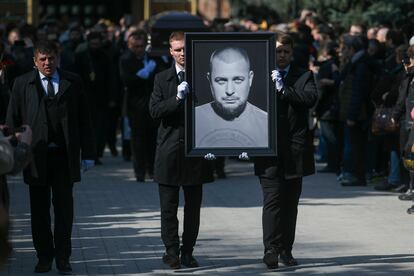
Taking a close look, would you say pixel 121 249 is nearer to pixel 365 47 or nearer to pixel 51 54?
pixel 51 54

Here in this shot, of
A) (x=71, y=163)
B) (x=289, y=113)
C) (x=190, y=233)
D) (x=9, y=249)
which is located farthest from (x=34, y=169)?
(x=9, y=249)

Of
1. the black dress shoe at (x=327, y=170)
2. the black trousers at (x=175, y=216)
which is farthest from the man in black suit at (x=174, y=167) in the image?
the black dress shoe at (x=327, y=170)

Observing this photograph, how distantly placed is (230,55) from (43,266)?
7.43 feet

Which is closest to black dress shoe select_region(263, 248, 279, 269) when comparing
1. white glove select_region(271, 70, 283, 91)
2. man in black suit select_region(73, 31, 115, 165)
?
white glove select_region(271, 70, 283, 91)

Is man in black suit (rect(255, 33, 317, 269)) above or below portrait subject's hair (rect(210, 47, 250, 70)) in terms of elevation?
below

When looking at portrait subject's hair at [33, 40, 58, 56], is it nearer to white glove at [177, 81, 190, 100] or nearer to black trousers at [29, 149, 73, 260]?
black trousers at [29, 149, 73, 260]

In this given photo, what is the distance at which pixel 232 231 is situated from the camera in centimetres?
1315

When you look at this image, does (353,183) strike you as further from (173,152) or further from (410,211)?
(173,152)

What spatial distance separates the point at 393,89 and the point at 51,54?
5.88 metres

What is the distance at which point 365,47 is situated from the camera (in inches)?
695

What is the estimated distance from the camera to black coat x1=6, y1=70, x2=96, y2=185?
35.1 feet

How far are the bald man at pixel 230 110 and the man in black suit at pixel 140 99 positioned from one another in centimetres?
710

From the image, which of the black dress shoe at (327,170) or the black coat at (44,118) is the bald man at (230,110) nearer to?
the black coat at (44,118)

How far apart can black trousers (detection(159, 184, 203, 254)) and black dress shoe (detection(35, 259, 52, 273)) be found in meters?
0.95
